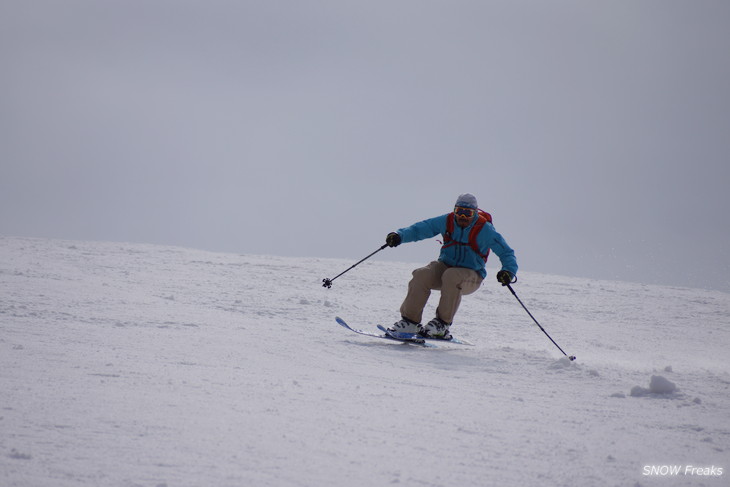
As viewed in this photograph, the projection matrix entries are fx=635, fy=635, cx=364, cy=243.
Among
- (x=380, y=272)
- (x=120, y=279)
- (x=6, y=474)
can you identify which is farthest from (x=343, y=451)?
(x=380, y=272)

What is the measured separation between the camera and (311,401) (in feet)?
12.1

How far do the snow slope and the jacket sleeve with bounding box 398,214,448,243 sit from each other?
1197 millimetres

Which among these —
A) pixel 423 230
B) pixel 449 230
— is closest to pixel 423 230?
pixel 423 230

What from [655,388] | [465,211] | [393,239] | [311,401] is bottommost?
[311,401]

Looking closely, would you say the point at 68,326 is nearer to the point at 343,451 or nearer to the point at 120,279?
the point at 343,451

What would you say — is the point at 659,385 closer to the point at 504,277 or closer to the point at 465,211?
the point at 504,277

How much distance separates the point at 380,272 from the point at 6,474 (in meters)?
12.3

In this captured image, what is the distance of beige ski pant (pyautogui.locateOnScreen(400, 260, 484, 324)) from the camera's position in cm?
654

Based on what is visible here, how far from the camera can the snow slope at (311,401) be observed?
2701 mm

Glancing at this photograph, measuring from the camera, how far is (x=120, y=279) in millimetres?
9906

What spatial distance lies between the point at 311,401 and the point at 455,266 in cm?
340

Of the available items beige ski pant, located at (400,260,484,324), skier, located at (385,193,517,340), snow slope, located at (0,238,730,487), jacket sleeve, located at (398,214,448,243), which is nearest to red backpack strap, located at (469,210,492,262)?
skier, located at (385,193,517,340)

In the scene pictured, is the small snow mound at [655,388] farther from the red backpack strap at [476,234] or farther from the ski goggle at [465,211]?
the ski goggle at [465,211]

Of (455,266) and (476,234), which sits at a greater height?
(476,234)
